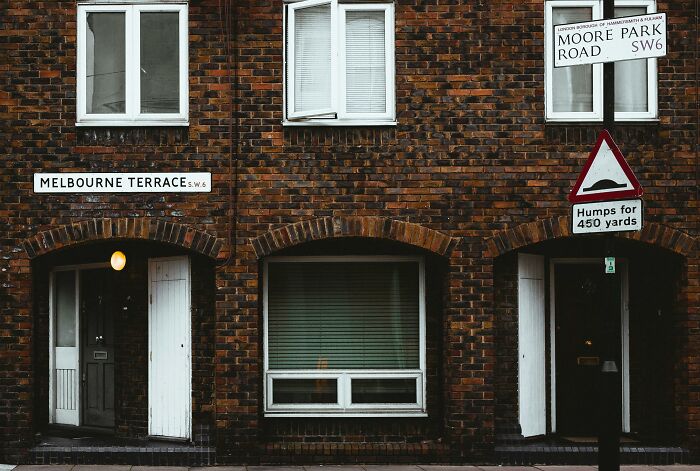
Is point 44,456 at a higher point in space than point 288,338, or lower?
lower

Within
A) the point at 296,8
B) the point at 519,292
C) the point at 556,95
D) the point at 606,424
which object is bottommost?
the point at 606,424

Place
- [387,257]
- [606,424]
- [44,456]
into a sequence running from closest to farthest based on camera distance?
1. [606,424]
2. [44,456]
3. [387,257]

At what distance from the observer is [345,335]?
12.4 m

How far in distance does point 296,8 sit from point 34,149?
11.6 ft

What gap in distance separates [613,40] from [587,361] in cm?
583

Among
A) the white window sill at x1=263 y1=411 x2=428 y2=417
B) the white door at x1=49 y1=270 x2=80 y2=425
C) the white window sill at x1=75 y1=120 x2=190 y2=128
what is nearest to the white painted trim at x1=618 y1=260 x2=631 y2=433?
the white window sill at x1=263 y1=411 x2=428 y2=417

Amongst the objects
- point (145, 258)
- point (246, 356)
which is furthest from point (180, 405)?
point (145, 258)

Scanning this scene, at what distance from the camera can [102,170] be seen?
11.9m

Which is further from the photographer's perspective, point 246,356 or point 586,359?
point 586,359

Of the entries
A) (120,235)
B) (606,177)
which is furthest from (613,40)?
(120,235)

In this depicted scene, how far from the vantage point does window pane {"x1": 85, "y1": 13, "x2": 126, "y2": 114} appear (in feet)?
39.6

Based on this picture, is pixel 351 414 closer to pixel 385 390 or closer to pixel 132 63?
pixel 385 390

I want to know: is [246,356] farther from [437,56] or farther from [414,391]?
[437,56]

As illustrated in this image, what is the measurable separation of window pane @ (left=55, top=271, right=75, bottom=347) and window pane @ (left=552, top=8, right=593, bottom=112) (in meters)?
6.88
